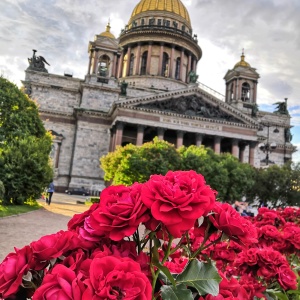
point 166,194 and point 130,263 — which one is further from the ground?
point 166,194

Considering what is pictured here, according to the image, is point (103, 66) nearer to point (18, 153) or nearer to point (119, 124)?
point (119, 124)

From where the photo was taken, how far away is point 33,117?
2470 centimetres

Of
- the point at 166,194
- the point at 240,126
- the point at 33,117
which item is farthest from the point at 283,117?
the point at 166,194

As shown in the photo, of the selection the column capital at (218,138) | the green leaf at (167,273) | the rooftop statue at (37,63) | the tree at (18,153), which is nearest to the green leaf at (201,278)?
the green leaf at (167,273)

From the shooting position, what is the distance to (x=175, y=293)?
1.75 m

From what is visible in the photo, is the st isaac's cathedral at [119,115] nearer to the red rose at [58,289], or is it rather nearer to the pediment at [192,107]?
the pediment at [192,107]

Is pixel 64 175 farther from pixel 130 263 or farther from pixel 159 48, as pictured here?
pixel 130 263

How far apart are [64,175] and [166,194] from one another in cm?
4364

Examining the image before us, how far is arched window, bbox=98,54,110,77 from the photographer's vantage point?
153 ft

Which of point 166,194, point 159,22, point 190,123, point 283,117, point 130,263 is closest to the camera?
point 130,263

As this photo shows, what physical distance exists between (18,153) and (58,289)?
70.5ft

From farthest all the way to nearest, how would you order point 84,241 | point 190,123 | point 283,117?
point 283,117
point 190,123
point 84,241

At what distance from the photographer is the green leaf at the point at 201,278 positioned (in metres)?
1.79

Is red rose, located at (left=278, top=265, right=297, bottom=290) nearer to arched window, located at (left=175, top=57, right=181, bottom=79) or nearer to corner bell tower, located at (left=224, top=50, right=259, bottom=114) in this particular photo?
corner bell tower, located at (left=224, top=50, right=259, bottom=114)
